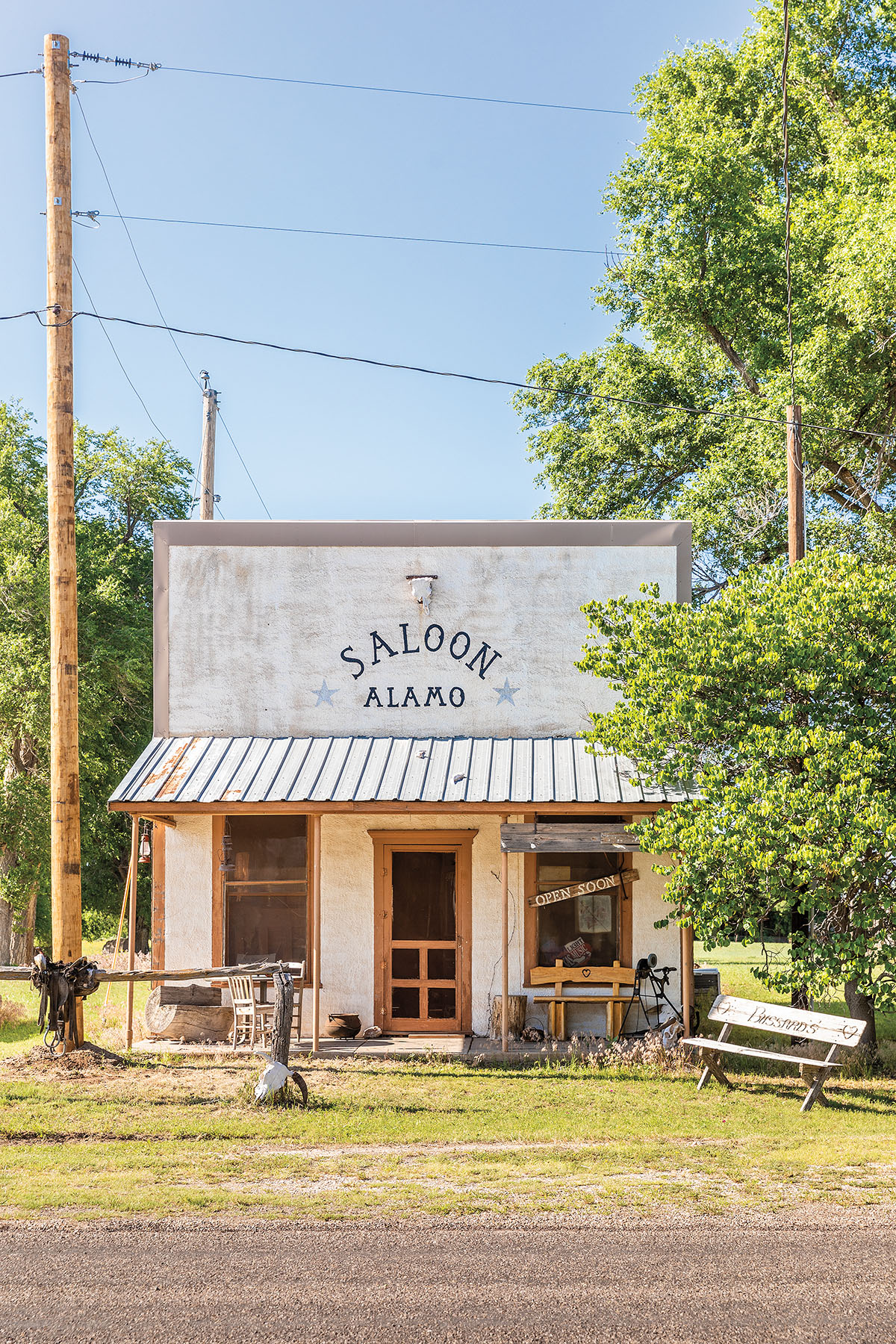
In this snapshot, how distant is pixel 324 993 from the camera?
1351 cm

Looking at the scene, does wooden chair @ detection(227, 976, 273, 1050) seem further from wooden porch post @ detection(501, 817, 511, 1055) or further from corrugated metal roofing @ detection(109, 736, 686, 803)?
wooden porch post @ detection(501, 817, 511, 1055)

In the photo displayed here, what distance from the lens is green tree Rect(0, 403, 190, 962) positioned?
24594mm

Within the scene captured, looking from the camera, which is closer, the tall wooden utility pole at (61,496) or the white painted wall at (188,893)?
the tall wooden utility pole at (61,496)

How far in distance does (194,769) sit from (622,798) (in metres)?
4.94

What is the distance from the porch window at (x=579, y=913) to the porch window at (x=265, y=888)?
2.87 metres

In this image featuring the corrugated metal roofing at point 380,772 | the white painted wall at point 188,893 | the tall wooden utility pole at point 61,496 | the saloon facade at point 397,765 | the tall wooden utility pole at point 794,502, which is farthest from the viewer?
the tall wooden utility pole at point 794,502

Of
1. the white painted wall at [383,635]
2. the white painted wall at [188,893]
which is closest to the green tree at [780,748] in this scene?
the white painted wall at [383,635]

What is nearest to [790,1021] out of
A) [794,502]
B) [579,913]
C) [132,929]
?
[579,913]

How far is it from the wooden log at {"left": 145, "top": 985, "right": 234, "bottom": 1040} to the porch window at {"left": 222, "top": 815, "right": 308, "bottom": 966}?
0.59 meters

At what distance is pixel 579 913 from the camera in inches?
533

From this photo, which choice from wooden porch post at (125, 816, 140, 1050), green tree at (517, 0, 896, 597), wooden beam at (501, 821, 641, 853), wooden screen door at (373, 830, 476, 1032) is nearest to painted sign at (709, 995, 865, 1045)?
wooden beam at (501, 821, 641, 853)

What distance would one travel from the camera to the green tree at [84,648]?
2459 centimetres

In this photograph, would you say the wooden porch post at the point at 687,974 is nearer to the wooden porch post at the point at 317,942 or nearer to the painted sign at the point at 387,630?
the painted sign at the point at 387,630

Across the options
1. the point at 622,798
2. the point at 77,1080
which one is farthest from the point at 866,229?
the point at 77,1080
